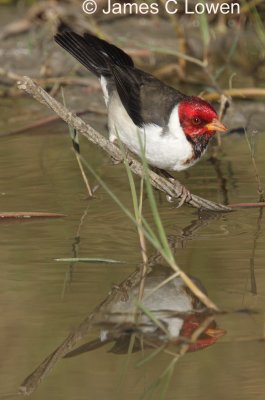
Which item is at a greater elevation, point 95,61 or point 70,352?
point 95,61

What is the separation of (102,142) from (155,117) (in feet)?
1.17

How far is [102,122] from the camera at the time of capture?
8320 mm

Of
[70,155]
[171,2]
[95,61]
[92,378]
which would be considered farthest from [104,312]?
[171,2]

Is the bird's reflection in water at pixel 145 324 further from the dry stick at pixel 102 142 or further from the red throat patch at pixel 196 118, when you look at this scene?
the red throat patch at pixel 196 118

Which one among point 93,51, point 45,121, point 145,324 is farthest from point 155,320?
point 45,121

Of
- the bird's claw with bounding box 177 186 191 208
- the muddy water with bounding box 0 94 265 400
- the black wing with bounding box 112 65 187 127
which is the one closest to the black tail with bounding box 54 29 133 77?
the black wing with bounding box 112 65 187 127

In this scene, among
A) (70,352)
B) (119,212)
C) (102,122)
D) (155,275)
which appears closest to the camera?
(70,352)

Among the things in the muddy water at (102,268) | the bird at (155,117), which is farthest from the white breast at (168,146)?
the muddy water at (102,268)

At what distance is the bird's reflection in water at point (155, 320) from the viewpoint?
409 cm

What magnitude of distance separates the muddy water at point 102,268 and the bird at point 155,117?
14.9 inches

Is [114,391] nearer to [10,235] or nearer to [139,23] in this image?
[10,235]

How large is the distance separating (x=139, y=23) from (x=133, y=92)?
4.59 m

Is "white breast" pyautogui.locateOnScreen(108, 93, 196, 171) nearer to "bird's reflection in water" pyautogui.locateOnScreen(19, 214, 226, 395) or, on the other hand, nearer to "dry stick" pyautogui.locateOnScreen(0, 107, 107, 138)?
"bird's reflection in water" pyautogui.locateOnScreen(19, 214, 226, 395)

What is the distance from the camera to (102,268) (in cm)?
505
